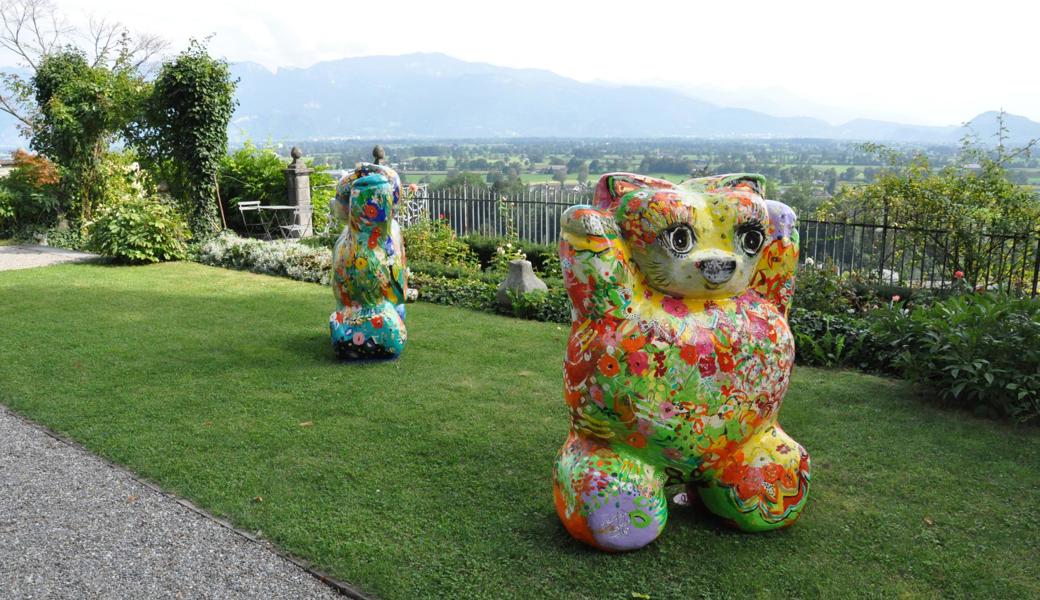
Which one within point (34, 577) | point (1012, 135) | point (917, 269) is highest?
point (1012, 135)

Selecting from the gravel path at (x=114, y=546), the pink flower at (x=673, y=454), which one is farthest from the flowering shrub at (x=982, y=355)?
the gravel path at (x=114, y=546)

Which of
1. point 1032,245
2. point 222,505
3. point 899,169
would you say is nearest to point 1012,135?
point 899,169

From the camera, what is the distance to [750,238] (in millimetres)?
3469

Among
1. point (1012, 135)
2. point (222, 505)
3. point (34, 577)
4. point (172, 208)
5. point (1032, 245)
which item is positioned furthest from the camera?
point (172, 208)

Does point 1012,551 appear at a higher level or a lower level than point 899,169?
lower

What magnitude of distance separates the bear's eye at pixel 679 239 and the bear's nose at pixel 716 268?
0.08m

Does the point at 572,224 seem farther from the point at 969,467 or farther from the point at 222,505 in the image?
the point at 969,467

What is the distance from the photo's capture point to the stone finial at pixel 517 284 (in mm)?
9188

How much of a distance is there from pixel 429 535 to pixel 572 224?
1.83 metres

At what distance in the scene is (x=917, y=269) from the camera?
1031 cm

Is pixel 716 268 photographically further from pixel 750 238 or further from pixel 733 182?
pixel 733 182

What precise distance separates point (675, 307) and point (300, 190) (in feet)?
46.0

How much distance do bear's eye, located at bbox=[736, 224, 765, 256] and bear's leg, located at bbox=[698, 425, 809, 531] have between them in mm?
932

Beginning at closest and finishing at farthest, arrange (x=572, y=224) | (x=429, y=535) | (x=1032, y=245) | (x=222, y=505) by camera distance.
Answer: (x=572, y=224)
(x=429, y=535)
(x=222, y=505)
(x=1032, y=245)
